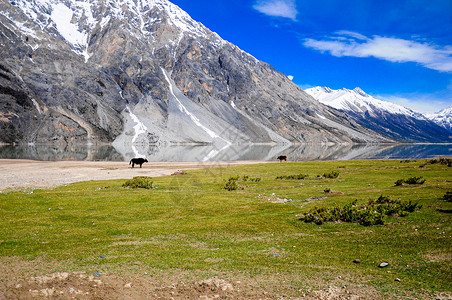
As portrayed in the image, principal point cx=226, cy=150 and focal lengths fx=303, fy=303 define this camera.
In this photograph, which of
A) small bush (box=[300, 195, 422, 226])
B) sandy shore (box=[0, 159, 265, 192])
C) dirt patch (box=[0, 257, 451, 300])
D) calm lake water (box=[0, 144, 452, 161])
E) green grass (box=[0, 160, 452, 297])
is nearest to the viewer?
dirt patch (box=[0, 257, 451, 300])

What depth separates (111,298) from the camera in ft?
30.1

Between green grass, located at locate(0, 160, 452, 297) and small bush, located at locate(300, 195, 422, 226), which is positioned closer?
green grass, located at locate(0, 160, 452, 297)

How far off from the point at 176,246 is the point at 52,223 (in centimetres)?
819

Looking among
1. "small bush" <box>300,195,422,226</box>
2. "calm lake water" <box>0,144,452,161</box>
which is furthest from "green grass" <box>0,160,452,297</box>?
"calm lake water" <box>0,144,452,161</box>

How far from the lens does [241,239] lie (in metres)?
14.2

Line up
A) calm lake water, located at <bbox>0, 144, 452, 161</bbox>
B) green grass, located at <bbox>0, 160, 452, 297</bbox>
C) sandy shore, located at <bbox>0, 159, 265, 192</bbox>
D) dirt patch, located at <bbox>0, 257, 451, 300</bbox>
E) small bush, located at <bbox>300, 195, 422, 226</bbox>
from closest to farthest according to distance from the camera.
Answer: dirt patch, located at <bbox>0, 257, 451, 300</bbox>, green grass, located at <bbox>0, 160, 452, 297</bbox>, small bush, located at <bbox>300, 195, 422, 226</bbox>, sandy shore, located at <bbox>0, 159, 265, 192</bbox>, calm lake water, located at <bbox>0, 144, 452, 161</bbox>

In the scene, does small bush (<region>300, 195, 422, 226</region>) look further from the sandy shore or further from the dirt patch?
the sandy shore

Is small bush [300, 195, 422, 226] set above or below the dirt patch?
above

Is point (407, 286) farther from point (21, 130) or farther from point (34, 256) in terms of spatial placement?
point (21, 130)

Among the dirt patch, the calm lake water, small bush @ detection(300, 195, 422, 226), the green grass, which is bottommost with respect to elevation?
the dirt patch

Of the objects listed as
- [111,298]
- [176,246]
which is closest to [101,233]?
[176,246]

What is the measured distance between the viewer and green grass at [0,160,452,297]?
33.6 ft

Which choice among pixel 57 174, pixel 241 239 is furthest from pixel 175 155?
pixel 241 239

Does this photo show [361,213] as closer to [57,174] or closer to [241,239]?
[241,239]
